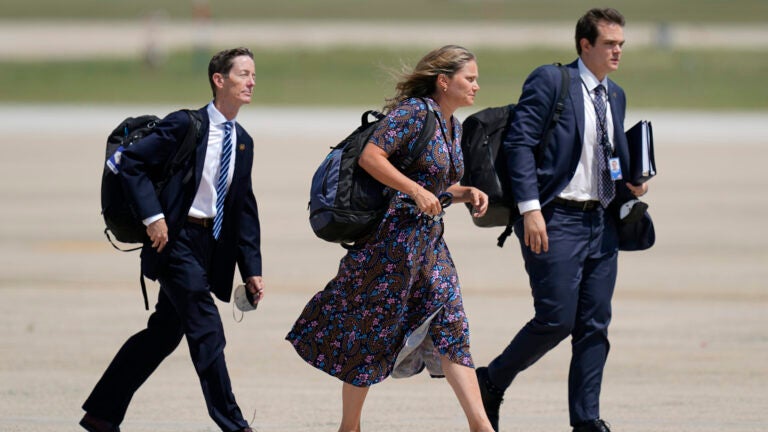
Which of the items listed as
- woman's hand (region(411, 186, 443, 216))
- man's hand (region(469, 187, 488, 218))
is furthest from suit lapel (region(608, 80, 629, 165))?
woman's hand (region(411, 186, 443, 216))

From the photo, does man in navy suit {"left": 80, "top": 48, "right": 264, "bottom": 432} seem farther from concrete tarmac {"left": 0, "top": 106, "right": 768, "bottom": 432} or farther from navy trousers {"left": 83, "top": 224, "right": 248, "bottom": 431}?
concrete tarmac {"left": 0, "top": 106, "right": 768, "bottom": 432}

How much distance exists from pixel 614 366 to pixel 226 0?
3115 inches

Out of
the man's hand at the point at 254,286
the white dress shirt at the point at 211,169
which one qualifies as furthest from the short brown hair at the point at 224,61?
the man's hand at the point at 254,286

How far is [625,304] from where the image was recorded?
977cm

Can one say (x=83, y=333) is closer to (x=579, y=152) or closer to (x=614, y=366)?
(x=614, y=366)

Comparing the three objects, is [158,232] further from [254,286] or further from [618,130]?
[618,130]

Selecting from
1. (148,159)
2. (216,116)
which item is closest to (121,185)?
(148,159)

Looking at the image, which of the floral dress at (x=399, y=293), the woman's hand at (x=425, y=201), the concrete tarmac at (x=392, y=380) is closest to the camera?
the woman's hand at (x=425, y=201)

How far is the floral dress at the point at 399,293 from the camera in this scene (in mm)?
5625

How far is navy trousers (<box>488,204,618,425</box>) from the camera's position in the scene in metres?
6.02

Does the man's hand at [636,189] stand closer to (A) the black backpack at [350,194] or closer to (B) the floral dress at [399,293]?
(B) the floral dress at [399,293]

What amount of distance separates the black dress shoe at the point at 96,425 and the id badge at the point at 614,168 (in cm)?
245

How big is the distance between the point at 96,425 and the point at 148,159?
1212 mm

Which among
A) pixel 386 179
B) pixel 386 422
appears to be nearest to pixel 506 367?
pixel 386 422
